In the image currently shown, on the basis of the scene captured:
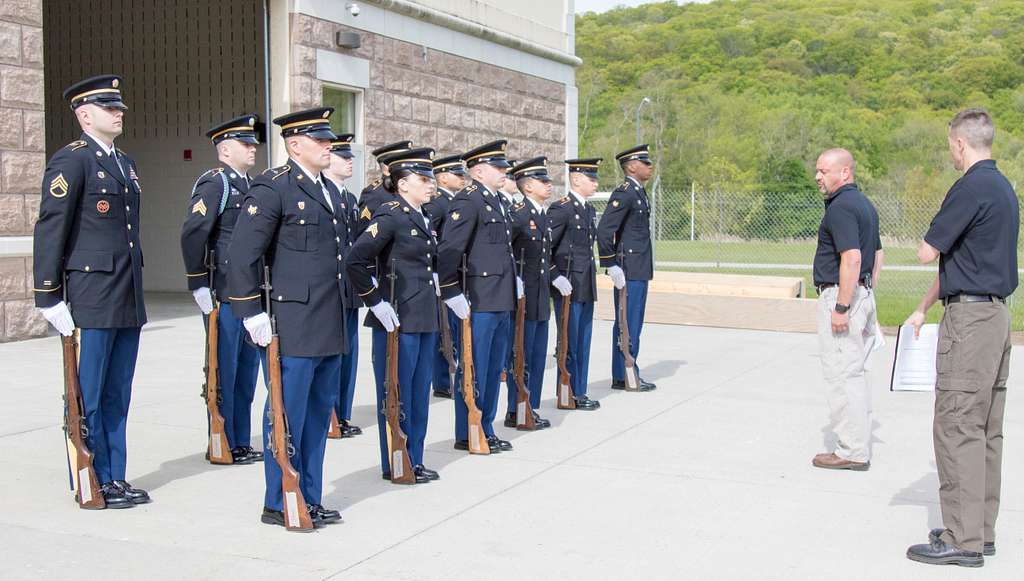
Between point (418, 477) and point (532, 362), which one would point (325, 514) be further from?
point (532, 362)

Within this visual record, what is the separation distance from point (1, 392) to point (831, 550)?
671 cm

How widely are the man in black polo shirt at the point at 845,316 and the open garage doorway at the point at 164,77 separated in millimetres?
11833

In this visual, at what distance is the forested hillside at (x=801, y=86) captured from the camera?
190 feet

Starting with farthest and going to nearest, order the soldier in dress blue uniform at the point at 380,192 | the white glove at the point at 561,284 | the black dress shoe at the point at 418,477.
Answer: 1. the white glove at the point at 561,284
2. the soldier in dress blue uniform at the point at 380,192
3. the black dress shoe at the point at 418,477

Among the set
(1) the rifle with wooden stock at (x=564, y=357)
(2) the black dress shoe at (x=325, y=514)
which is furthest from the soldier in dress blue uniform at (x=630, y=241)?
(2) the black dress shoe at (x=325, y=514)

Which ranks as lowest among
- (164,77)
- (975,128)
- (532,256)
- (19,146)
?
(532,256)

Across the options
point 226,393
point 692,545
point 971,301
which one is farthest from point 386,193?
point 971,301

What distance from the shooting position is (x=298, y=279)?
213 inches

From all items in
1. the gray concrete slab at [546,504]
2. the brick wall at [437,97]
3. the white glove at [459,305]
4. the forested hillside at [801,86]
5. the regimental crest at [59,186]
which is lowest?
the gray concrete slab at [546,504]

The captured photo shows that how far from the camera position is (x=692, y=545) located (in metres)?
5.36

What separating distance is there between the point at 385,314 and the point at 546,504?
1341 mm

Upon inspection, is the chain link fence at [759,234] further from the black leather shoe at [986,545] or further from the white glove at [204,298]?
the black leather shoe at [986,545]

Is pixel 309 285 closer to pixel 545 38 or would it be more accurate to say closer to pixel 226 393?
pixel 226 393

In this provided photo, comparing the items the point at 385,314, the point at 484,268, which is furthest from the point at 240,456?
the point at 484,268
